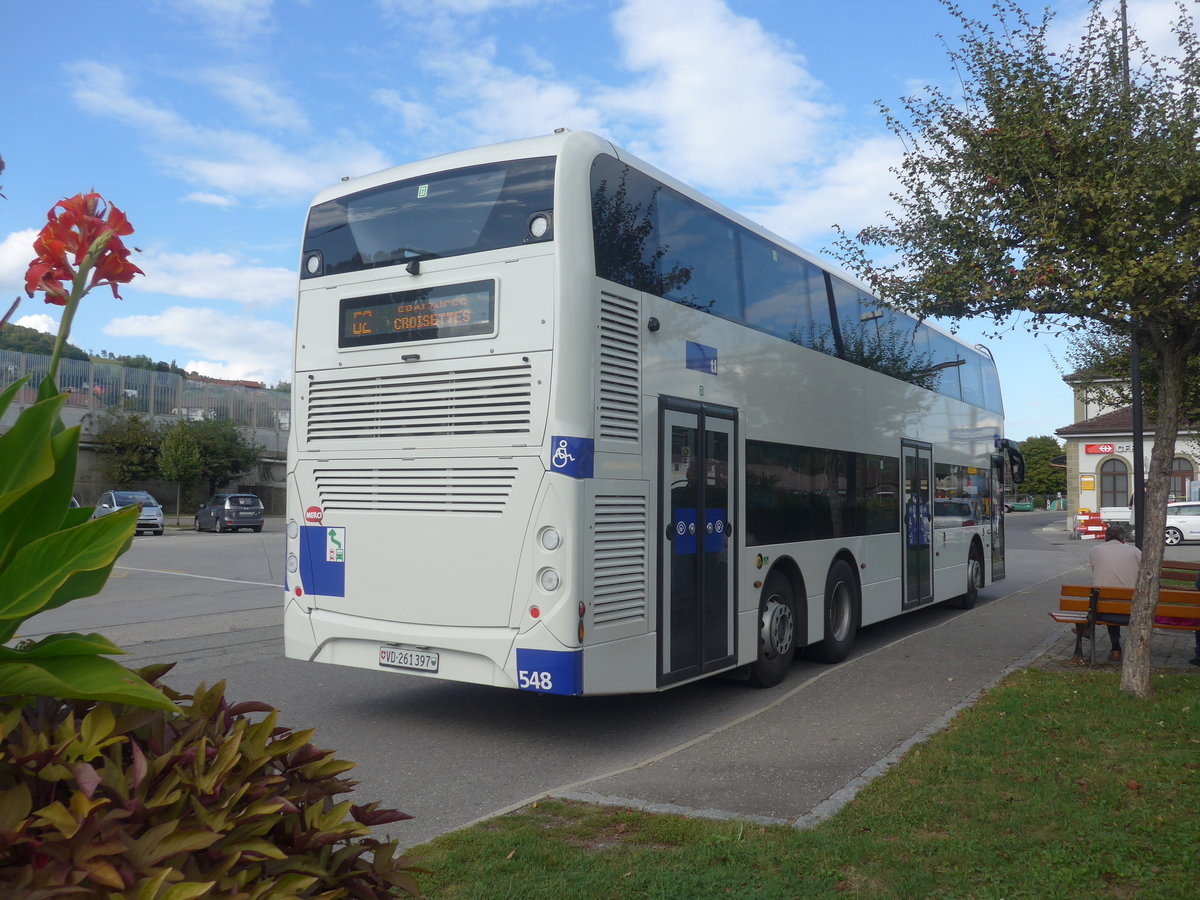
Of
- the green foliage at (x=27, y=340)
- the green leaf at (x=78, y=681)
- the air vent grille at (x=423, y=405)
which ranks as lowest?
the green leaf at (x=78, y=681)

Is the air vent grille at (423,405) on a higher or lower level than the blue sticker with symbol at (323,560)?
higher

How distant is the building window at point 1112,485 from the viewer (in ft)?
167

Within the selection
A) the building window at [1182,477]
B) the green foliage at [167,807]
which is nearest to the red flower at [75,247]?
the green foliage at [167,807]

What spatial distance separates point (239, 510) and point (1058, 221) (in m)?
37.2

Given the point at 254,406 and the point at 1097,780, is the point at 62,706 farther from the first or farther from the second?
the point at 254,406

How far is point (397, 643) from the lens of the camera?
7383 millimetres

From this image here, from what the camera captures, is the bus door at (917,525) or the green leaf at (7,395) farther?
the bus door at (917,525)

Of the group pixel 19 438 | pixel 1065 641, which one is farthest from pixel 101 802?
Result: pixel 1065 641

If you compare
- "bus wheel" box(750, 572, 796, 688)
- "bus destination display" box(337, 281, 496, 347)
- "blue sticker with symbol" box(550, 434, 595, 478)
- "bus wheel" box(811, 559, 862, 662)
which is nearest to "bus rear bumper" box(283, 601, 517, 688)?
"blue sticker with symbol" box(550, 434, 595, 478)

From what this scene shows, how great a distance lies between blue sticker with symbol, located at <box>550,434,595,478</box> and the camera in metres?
6.77

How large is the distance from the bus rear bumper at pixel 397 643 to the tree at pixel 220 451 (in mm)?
45382

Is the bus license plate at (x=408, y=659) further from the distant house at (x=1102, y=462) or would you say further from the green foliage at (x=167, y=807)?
the distant house at (x=1102, y=462)

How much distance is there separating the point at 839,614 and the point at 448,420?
573 centimetres

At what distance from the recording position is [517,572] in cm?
689
